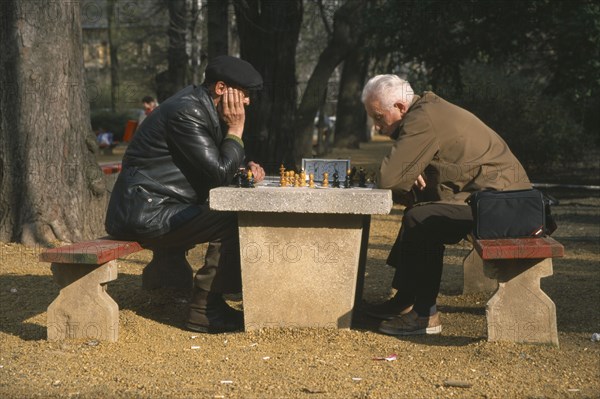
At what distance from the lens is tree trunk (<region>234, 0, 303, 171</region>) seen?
14102 mm

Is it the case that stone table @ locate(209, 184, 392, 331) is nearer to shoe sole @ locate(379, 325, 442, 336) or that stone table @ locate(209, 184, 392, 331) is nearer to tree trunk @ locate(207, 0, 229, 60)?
shoe sole @ locate(379, 325, 442, 336)

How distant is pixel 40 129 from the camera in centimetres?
916

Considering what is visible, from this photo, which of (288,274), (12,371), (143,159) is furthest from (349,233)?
(12,371)

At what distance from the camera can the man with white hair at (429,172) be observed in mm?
5690

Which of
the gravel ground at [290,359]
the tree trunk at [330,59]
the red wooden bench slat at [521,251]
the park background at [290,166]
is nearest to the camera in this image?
the gravel ground at [290,359]

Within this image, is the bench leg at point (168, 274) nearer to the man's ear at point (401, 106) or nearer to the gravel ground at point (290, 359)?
the gravel ground at point (290, 359)

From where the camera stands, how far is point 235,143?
19.5ft

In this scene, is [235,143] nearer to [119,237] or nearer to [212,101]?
[212,101]

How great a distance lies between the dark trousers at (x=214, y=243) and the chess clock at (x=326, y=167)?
63 centimetres

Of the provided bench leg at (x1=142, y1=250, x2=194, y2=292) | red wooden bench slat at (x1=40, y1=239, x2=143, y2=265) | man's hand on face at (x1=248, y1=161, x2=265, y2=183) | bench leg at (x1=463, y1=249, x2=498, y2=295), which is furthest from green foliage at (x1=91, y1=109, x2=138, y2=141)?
red wooden bench slat at (x1=40, y1=239, x2=143, y2=265)

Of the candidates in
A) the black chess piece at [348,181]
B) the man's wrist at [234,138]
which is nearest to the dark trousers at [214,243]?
the man's wrist at [234,138]

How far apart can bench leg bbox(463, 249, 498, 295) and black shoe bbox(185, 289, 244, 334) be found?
1944 mm

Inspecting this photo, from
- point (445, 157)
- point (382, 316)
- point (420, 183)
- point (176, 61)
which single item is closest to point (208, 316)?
point (382, 316)

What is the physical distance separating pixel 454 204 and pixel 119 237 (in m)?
2.13
